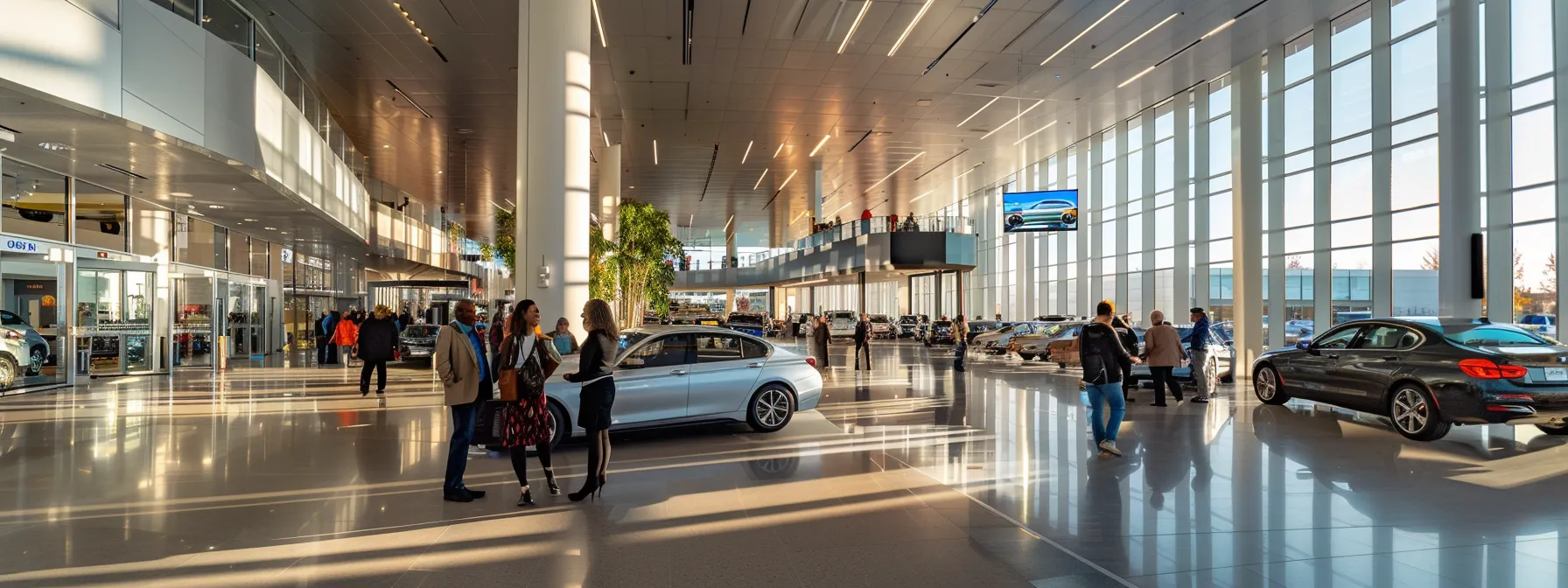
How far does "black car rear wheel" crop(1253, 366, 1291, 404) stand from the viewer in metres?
12.4

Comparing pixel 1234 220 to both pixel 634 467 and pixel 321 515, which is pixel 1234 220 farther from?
pixel 321 515

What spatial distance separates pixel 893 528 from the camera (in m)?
5.60

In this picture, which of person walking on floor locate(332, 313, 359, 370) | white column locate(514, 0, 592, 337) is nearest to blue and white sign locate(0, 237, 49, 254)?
person walking on floor locate(332, 313, 359, 370)

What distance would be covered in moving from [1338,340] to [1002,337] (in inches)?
597

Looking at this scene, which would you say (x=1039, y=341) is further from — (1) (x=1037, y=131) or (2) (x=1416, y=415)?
(2) (x=1416, y=415)

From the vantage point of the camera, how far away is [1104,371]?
840 cm

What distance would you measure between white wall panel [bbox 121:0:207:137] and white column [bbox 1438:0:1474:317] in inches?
790

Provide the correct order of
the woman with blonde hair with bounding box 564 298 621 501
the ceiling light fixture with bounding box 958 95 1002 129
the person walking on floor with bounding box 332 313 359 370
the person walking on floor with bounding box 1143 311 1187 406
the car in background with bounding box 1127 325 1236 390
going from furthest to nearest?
the ceiling light fixture with bounding box 958 95 1002 129 < the person walking on floor with bounding box 332 313 359 370 < the car in background with bounding box 1127 325 1236 390 < the person walking on floor with bounding box 1143 311 1187 406 < the woman with blonde hair with bounding box 564 298 621 501

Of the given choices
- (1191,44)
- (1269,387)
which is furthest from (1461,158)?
(1269,387)

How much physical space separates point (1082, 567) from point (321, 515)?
5025mm

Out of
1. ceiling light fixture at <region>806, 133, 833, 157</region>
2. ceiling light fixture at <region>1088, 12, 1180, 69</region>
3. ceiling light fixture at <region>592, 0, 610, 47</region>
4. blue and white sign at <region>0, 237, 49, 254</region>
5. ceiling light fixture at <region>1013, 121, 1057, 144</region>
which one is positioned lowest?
blue and white sign at <region>0, 237, 49, 254</region>

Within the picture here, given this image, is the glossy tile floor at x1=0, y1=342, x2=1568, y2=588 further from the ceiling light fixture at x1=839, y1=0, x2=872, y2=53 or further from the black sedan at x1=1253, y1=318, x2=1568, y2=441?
the ceiling light fixture at x1=839, y1=0, x2=872, y2=53

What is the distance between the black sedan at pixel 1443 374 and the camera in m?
8.59

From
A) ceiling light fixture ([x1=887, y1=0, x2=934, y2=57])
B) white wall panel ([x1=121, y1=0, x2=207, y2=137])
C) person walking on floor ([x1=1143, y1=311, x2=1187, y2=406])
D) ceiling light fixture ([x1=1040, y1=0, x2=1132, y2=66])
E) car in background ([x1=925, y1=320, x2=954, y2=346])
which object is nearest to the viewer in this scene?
white wall panel ([x1=121, y1=0, x2=207, y2=137])
